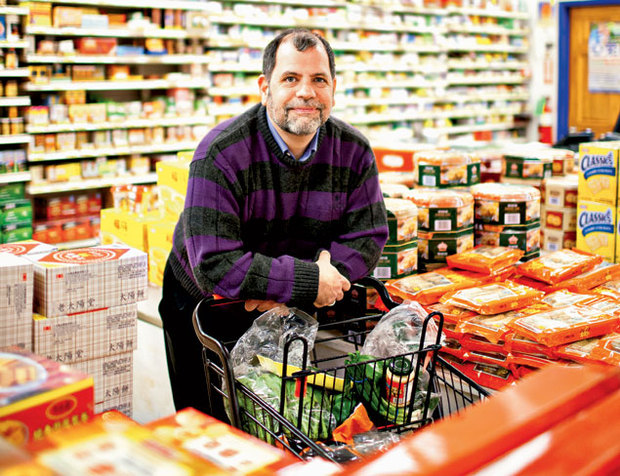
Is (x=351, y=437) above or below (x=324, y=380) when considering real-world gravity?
below

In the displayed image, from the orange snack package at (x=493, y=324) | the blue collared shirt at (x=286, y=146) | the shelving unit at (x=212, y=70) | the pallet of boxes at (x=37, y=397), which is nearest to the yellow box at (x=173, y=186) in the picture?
the blue collared shirt at (x=286, y=146)

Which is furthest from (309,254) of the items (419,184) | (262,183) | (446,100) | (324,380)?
(446,100)

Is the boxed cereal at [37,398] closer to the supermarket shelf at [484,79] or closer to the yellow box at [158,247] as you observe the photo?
the yellow box at [158,247]

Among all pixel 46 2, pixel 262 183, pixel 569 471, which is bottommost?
pixel 569 471

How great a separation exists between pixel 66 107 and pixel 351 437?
581cm

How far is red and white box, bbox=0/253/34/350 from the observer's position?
1.68m

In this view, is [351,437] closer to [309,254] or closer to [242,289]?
[242,289]

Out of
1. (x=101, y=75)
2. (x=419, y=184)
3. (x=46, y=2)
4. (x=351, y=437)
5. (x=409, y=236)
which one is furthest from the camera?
(x=101, y=75)

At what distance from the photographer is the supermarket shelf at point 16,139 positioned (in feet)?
Result: 20.1

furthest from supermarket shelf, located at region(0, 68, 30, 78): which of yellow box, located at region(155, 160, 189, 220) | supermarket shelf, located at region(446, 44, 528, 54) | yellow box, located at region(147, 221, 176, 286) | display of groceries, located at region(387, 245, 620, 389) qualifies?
supermarket shelf, located at region(446, 44, 528, 54)

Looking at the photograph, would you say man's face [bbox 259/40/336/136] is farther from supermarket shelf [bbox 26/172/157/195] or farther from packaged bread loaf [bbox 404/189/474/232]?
supermarket shelf [bbox 26/172/157/195]

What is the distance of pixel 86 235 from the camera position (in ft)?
23.0

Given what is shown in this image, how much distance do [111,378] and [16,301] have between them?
0.42 m

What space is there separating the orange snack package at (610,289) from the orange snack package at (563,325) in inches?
12.0
